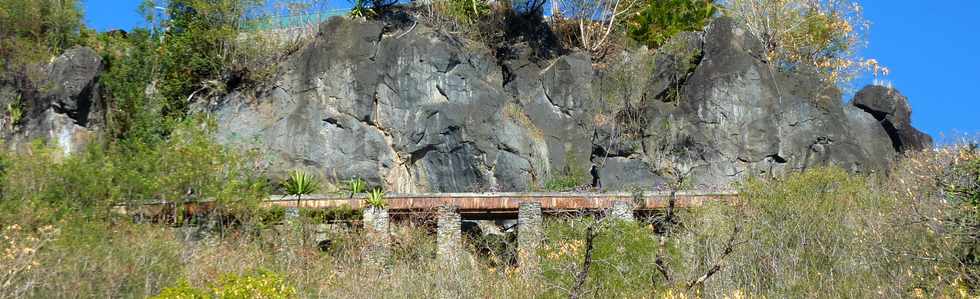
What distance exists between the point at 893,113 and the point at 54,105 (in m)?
23.0

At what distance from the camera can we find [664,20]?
34719 mm

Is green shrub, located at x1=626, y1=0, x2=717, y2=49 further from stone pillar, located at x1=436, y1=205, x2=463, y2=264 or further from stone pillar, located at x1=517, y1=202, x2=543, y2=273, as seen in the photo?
stone pillar, located at x1=436, y1=205, x2=463, y2=264

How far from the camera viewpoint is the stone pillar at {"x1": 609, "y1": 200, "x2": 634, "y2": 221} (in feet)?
81.6

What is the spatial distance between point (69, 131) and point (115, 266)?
11.3m

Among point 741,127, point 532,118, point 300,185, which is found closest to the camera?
point 300,185

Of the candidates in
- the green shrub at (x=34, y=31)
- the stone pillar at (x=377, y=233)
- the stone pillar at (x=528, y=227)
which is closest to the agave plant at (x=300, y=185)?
the stone pillar at (x=377, y=233)

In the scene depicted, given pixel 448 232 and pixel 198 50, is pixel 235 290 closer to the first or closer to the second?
pixel 448 232

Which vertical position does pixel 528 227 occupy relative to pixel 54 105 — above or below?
below

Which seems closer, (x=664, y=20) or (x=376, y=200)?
(x=376, y=200)

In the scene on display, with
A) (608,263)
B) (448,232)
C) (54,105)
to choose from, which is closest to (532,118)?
(448,232)

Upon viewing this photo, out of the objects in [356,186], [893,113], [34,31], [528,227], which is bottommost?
[528,227]

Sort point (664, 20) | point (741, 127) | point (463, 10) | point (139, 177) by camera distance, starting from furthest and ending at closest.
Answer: point (664, 20) → point (463, 10) → point (741, 127) → point (139, 177)

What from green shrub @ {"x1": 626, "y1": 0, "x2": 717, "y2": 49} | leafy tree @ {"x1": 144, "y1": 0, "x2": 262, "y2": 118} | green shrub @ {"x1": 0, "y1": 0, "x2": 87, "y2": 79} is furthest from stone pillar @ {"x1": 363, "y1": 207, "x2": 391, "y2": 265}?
green shrub @ {"x1": 626, "y1": 0, "x2": 717, "y2": 49}

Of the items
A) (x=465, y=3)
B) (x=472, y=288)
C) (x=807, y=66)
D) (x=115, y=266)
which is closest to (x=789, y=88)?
(x=807, y=66)
